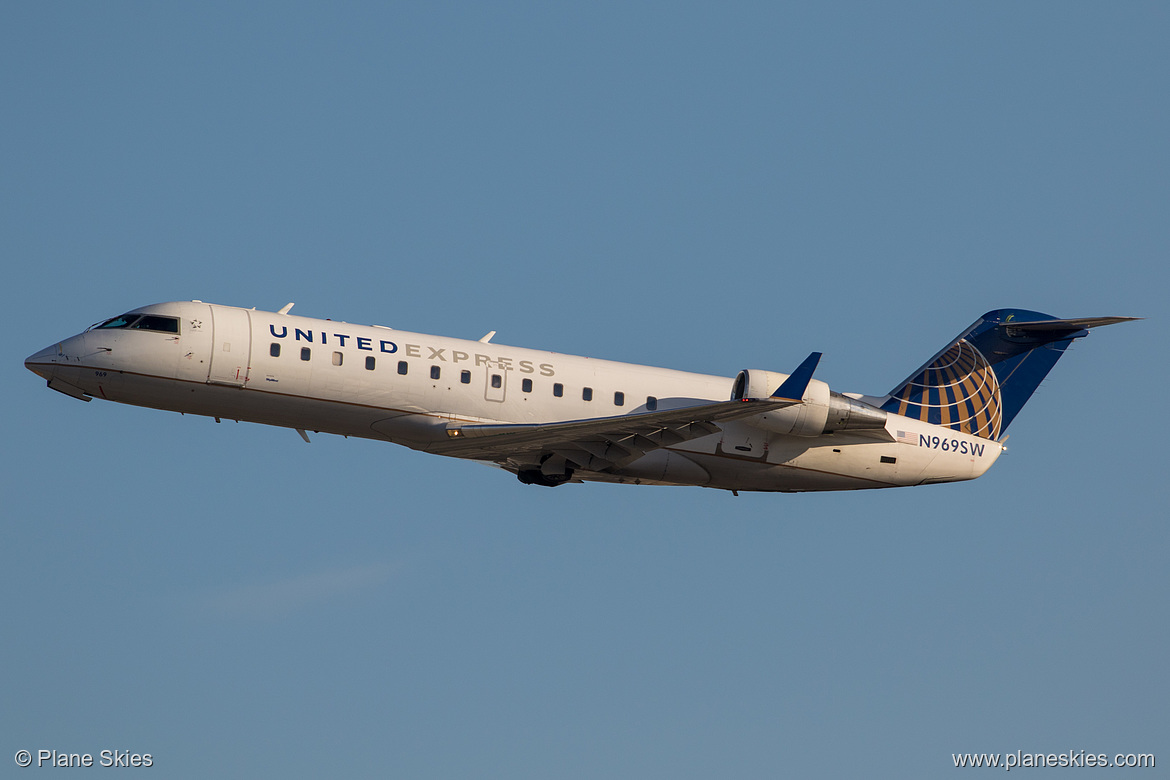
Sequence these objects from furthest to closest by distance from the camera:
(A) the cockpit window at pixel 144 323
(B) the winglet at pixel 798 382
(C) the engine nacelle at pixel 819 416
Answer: (C) the engine nacelle at pixel 819 416 < (A) the cockpit window at pixel 144 323 < (B) the winglet at pixel 798 382

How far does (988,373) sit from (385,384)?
46.2ft

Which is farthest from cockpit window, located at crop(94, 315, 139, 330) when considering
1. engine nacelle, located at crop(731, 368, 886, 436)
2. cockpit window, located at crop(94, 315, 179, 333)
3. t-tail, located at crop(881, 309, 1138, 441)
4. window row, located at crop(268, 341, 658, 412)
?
t-tail, located at crop(881, 309, 1138, 441)

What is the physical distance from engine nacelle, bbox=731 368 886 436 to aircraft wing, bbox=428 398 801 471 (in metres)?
1.24

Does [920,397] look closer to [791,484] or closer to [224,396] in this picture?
[791,484]

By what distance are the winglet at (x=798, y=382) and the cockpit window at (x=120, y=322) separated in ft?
40.2

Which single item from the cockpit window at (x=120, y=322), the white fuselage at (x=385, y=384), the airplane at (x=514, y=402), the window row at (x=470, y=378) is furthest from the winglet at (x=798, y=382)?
the cockpit window at (x=120, y=322)

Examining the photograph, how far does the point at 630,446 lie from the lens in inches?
1021

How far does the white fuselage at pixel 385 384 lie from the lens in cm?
2455

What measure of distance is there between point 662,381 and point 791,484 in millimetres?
3674

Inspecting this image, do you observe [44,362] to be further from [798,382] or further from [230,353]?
[798,382]

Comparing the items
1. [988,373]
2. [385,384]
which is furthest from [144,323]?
[988,373]

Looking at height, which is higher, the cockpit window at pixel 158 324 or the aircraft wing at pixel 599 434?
the cockpit window at pixel 158 324

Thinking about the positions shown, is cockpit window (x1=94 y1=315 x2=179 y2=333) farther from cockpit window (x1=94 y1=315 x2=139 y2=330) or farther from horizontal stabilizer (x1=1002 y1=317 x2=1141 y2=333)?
horizontal stabilizer (x1=1002 y1=317 x2=1141 y2=333)

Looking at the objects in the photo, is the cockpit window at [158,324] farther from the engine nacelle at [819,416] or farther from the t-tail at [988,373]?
the t-tail at [988,373]
